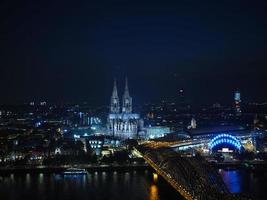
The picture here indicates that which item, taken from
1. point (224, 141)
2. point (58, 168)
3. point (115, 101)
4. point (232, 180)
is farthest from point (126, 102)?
point (232, 180)

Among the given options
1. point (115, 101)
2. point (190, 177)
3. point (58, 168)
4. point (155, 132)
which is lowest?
point (190, 177)

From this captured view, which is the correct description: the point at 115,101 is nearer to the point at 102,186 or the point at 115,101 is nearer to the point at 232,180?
the point at 232,180

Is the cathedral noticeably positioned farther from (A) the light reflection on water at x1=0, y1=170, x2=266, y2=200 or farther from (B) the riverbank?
(A) the light reflection on water at x1=0, y1=170, x2=266, y2=200

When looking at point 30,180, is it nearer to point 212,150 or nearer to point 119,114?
point 212,150

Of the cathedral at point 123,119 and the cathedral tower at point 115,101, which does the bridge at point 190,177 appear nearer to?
the cathedral at point 123,119

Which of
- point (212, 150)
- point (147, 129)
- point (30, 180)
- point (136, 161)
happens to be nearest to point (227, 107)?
point (147, 129)

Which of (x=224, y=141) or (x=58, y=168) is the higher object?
(x=224, y=141)

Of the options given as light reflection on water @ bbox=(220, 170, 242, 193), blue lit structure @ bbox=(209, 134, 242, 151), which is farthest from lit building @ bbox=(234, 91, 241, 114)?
light reflection on water @ bbox=(220, 170, 242, 193)

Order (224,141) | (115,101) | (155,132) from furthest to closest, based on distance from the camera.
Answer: (155,132)
(115,101)
(224,141)
